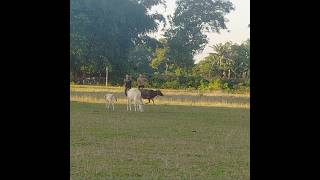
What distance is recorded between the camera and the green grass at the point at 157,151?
14.7 feet

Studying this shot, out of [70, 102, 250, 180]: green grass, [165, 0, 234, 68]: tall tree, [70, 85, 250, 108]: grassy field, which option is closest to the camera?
[70, 102, 250, 180]: green grass

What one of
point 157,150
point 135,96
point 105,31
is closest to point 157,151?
point 157,150

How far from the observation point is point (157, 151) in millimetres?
5730

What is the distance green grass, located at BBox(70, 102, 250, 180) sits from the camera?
176 inches

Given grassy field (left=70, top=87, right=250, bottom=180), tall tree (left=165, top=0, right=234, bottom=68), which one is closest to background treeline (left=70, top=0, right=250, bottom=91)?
tall tree (left=165, top=0, right=234, bottom=68)

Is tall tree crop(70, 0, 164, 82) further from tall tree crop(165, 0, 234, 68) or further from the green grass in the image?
the green grass

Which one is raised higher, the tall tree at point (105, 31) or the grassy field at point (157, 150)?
the tall tree at point (105, 31)

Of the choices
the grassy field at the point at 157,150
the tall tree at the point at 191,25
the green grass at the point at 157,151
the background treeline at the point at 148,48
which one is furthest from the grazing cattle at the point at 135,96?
the tall tree at the point at 191,25

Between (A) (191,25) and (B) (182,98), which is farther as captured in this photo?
(A) (191,25)

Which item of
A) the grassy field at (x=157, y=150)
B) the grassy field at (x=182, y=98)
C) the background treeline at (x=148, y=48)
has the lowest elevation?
the grassy field at (x=157, y=150)

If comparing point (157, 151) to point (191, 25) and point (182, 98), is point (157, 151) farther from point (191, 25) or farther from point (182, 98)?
point (191, 25)

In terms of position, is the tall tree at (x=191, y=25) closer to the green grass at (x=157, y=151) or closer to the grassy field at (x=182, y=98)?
the grassy field at (x=182, y=98)
